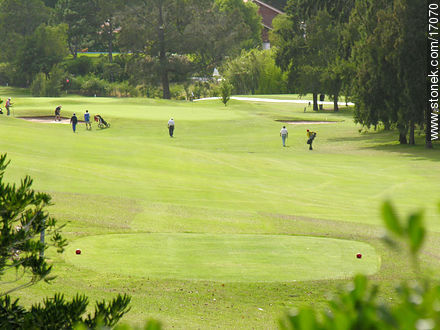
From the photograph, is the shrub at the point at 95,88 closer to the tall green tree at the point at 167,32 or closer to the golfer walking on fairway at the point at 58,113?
the tall green tree at the point at 167,32

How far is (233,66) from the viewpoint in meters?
98.6

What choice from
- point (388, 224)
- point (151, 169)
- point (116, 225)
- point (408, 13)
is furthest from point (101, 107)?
point (388, 224)

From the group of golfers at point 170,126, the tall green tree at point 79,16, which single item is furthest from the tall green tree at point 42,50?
the group of golfers at point 170,126

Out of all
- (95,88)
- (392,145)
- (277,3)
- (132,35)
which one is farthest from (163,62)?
(277,3)

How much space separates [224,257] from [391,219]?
13555 mm

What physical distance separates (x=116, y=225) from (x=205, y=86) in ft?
292

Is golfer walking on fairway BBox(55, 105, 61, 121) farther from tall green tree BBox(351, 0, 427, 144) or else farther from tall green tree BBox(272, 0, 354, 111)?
tall green tree BBox(351, 0, 427, 144)

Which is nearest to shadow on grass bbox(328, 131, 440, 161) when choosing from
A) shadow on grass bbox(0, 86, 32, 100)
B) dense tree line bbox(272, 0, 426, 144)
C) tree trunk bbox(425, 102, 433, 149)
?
tree trunk bbox(425, 102, 433, 149)

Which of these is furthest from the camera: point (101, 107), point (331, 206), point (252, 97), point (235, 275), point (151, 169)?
point (252, 97)

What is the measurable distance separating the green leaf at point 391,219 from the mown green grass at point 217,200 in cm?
14

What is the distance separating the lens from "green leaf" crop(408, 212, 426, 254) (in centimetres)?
137

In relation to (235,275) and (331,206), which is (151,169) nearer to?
(331,206)

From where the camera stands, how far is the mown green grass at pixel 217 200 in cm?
Result: 1280

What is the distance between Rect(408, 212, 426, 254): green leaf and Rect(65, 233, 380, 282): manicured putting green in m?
11.3
